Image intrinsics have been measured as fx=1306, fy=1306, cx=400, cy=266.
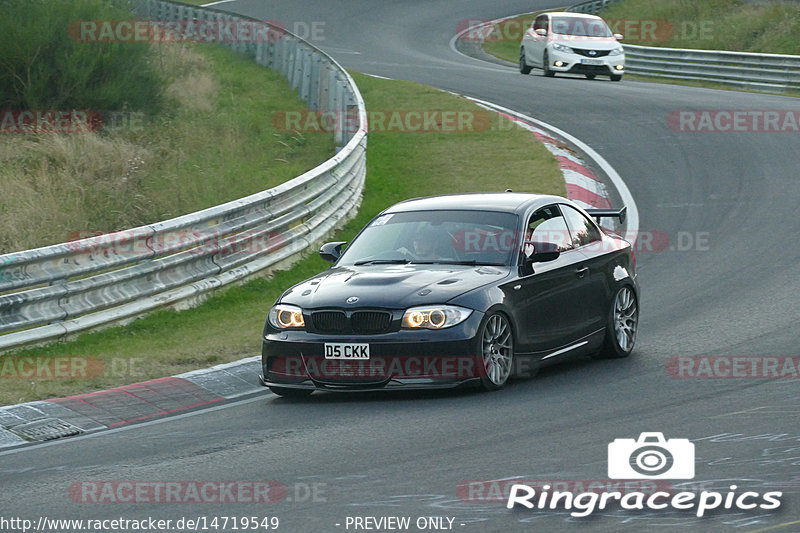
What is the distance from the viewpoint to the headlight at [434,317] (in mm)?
9648

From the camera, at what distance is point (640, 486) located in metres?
6.89

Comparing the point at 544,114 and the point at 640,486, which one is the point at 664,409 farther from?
the point at 544,114

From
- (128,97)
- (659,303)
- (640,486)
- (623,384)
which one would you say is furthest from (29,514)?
(128,97)

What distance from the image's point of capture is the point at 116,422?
30.9ft

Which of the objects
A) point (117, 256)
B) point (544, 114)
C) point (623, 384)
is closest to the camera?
point (623, 384)

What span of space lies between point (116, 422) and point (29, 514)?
263 cm

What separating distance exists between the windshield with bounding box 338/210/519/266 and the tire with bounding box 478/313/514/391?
2.23 feet

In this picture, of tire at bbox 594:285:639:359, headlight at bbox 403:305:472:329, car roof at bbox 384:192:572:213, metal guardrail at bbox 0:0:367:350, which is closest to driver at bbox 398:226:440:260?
car roof at bbox 384:192:572:213

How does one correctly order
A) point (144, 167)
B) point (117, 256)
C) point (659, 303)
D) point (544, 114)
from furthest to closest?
point (544, 114) < point (144, 167) < point (659, 303) < point (117, 256)

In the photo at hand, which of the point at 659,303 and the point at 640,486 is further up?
the point at 640,486

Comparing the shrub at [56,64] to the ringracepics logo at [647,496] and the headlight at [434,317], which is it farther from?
the ringracepics logo at [647,496]

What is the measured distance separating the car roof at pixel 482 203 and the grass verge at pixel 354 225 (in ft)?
6.62

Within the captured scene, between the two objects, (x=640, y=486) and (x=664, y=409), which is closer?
(x=640, y=486)

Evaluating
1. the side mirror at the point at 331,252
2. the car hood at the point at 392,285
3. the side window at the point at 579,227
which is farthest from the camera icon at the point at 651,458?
the side mirror at the point at 331,252
